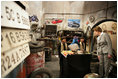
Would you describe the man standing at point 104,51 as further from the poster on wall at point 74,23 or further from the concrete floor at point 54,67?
the poster on wall at point 74,23

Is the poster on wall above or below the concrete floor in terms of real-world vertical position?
above

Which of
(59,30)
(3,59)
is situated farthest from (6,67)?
(59,30)

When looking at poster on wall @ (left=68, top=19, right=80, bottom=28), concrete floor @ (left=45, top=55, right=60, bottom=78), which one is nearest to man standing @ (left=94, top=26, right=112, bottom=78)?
concrete floor @ (left=45, top=55, right=60, bottom=78)

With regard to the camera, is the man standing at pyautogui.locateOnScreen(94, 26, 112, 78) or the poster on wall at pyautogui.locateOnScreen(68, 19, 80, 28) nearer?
the man standing at pyautogui.locateOnScreen(94, 26, 112, 78)

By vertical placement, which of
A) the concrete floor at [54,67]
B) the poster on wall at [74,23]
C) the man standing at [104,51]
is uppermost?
the poster on wall at [74,23]

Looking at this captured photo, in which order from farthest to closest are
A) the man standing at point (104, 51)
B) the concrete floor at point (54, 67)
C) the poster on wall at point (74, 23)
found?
the poster on wall at point (74, 23) < the concrete floor at point (54, 67) < the man standing at point (104, 51)

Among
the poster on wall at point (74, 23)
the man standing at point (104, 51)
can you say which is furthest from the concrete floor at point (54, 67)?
the poster on wall at point (74, 23)

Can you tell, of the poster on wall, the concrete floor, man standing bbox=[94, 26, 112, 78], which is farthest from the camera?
the poster on wall

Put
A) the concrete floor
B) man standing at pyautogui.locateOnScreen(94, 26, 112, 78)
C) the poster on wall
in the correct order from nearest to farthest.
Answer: man standing at pyautogui.locateOnScreen(94, 26, 112, 78), the concrete floor, the poster on wall

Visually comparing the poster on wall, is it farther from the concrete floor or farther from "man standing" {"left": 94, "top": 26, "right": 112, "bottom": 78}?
"man standing" {"left": 94, "top": 26, "right": 112, "bottom": 78}

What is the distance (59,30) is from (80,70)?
216 inches

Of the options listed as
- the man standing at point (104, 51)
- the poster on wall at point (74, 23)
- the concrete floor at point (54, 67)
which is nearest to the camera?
the man standing at point (104, 51)

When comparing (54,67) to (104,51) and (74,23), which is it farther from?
(74,23)

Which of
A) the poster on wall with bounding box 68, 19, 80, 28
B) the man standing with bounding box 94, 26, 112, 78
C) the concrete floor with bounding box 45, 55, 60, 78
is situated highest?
the poster on wall with bounding box 68, 19, 80, 28
